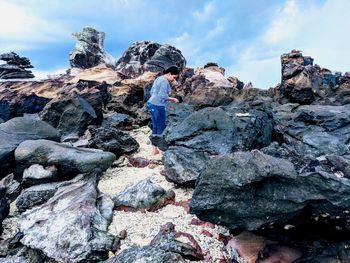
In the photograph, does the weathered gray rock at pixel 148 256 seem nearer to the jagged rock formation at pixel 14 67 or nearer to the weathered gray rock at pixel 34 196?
the weathered gray rock at pixel 34 196

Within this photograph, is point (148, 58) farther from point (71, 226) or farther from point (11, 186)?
point (71, 226)

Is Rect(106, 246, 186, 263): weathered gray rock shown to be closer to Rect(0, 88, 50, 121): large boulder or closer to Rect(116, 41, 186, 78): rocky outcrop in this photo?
Rect(0, 88, 50, 121): large boulder

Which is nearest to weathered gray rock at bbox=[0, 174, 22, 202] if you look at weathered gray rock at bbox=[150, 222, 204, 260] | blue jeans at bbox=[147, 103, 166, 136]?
weathered gray rock at bbox=[150, 222, 204, 260]

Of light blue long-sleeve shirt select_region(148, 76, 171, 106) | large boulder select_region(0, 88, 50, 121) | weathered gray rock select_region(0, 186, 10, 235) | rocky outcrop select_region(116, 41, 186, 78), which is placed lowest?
weathered gray rock select_region(0, 186, 10, 235)

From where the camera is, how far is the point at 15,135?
9.95m

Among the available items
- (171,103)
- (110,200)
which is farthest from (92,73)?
(110,200)

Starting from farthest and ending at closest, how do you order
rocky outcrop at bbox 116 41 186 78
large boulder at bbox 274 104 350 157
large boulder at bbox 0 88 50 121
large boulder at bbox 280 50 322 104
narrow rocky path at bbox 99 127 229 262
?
rocky outcrop at bbox 116 41 186 78 < large boulder at bbox 0 88 50 121 < large boulder at bbox 280 50 322 104 < large boulder at bbox 274 104 350 157 < narrow rocky path at bbox 99 127 229 262

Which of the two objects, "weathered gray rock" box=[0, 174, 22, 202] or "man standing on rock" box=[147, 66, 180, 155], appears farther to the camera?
"man standing on rock" box=[147, 66, 180, 155]

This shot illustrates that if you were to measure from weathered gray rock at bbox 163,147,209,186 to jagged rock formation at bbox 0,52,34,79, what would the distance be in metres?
23.9

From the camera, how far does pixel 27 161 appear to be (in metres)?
8.64

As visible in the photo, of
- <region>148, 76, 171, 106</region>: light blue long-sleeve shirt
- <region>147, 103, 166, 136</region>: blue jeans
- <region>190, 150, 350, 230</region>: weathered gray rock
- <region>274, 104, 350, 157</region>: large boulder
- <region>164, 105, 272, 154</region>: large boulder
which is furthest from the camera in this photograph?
<region>147, 103, 166, 136</region>: blue jeans

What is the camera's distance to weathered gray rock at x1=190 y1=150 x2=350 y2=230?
4.78 metres

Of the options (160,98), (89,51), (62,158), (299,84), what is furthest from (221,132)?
(89,51)

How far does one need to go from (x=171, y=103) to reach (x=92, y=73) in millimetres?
15794
